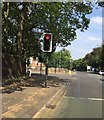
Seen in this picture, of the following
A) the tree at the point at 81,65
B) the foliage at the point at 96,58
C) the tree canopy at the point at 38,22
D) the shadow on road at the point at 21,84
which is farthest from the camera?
the tree at the point at 81,65

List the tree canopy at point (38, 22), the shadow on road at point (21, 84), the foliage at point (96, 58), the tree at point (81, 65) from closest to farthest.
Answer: the shadow on road at point (21, 84) → the tree canopy at point (38, 22) → the foliage at point (96, 58) → the tree at point (81, 65)

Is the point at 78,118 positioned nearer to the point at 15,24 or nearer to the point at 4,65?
the point at 4,65

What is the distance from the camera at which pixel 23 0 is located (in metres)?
29.3

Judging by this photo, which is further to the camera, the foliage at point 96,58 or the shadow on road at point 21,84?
the foliage at point 96,58

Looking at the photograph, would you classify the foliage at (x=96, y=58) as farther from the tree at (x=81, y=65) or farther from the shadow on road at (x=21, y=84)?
the shadow on road at (x=21, y=84)

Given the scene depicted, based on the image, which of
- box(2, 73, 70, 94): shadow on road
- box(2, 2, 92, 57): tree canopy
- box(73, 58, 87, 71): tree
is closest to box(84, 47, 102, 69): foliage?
box(73, 58, 87, 71): tree

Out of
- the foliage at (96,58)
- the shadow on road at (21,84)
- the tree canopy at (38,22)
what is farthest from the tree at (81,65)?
the shadow on road at (21,84)

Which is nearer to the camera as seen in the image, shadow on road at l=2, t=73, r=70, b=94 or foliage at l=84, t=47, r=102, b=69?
shadow on road at l=2, t=73, r=70, b=94

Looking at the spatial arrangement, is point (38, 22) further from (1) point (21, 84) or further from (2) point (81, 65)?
(2) point (81, 65)

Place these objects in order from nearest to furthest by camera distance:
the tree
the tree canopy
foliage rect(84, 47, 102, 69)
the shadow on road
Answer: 1. the shadow on road
2. the tree canopy
3. foliage rect(84, 47, 102, 69)
4. the tree

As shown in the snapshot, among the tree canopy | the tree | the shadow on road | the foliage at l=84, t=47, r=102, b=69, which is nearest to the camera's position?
the shadow on road

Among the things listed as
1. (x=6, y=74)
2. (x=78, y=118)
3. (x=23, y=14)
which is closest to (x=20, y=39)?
(x=23, y=14)

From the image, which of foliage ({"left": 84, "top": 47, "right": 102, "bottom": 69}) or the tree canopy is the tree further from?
Result: the tree canopy

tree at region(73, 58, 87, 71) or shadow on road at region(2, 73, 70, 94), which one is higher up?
tree at region(73, 58, 87, 71)
